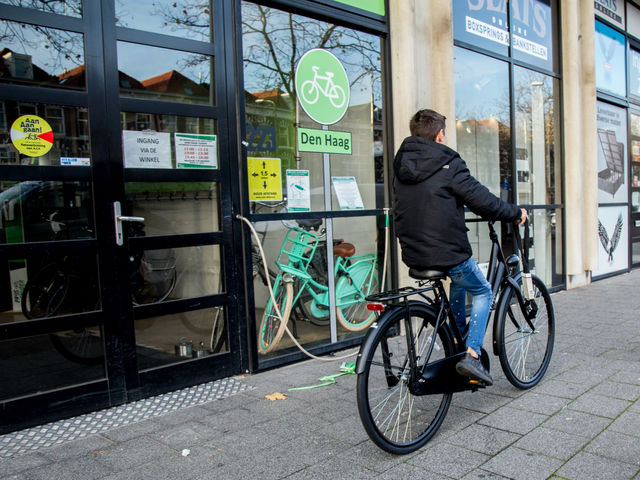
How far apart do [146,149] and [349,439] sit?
7.93ft

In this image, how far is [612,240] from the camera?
979 centimetres

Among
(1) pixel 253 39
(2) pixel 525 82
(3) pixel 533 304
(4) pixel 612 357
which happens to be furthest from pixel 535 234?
(1) pixel 253 39

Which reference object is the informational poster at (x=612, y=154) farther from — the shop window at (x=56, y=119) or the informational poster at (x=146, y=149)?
the shop window at (x=56, y=119)

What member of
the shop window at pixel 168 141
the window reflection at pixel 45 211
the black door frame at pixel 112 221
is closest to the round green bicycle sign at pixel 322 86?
the black door frame at pixel 112 221

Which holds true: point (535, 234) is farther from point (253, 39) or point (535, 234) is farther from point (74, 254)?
point (74, 254)

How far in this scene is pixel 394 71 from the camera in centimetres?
575

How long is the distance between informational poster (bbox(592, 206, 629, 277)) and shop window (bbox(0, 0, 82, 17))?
27.6ft

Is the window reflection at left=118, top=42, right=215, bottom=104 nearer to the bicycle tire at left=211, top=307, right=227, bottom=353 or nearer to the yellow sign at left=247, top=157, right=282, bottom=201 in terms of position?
the yellow sign at left=247, top=157, right=282, bottom=201

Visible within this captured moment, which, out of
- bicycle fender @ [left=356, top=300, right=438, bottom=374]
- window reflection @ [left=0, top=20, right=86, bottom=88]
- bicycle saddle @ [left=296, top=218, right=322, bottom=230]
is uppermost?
window reflection @ [left=0, top=20, right=86, bottom=88]

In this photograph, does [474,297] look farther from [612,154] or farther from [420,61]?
[612,154]

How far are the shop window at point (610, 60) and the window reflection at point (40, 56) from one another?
8472 millimetres

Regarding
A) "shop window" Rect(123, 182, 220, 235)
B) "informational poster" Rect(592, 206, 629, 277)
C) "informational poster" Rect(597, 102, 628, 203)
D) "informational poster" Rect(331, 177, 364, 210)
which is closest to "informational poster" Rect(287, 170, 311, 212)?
"informational poster" Rect(331, 177, 364, 210)

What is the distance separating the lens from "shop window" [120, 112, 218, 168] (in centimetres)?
398

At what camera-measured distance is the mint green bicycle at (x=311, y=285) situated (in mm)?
4926
